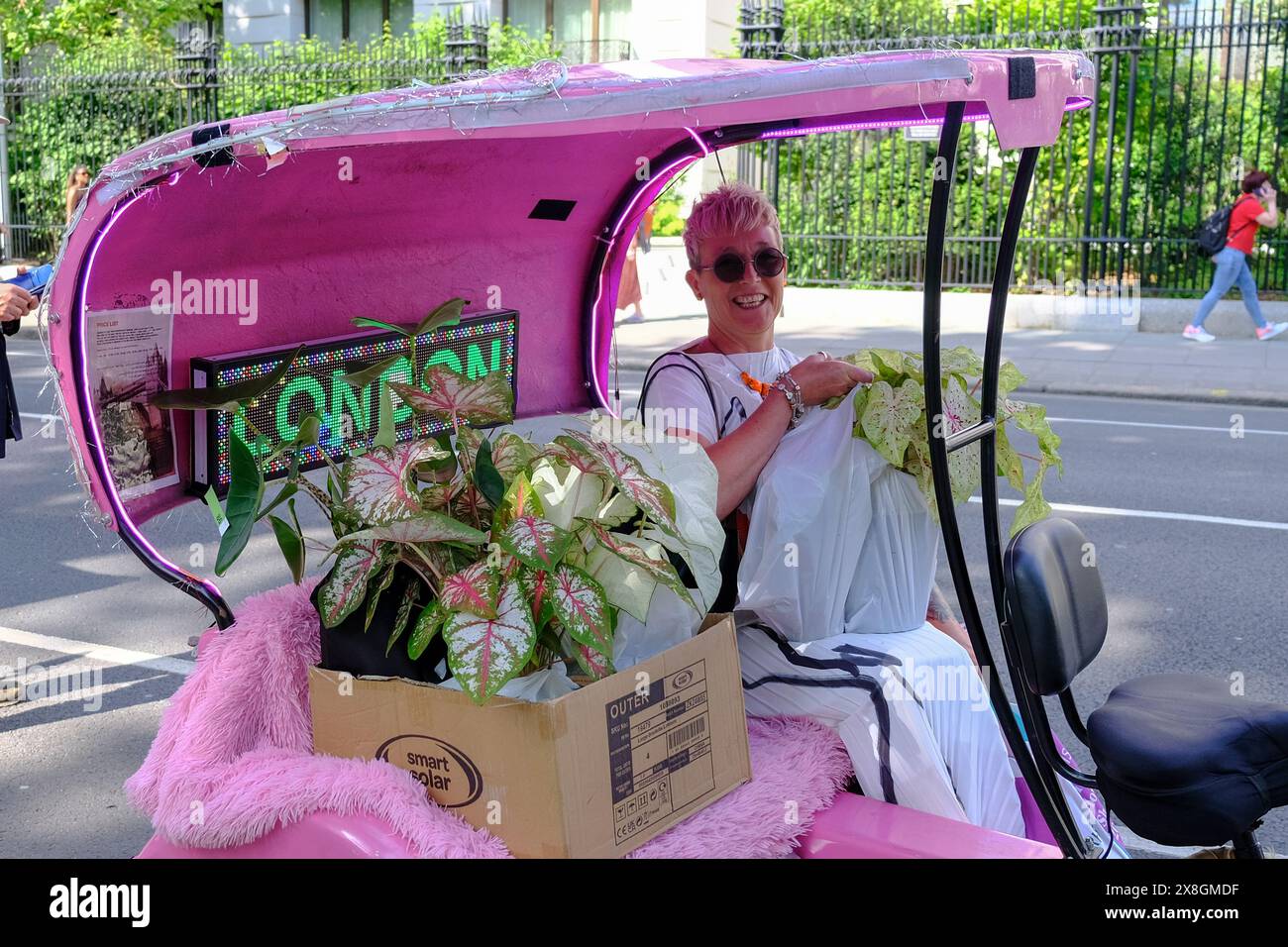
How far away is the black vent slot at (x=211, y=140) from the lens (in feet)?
6.70

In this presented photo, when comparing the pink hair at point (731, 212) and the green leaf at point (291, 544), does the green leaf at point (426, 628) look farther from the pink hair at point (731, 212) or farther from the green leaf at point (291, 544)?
the pink hair at point (731, 212)

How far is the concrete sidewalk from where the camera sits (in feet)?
35.7

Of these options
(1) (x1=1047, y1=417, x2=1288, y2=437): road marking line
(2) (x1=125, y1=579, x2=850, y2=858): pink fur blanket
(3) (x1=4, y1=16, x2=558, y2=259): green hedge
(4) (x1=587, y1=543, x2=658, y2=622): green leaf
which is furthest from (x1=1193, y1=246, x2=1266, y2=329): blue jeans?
(4) (x1=587, y1=543, x2=658, y2=622): green leaf

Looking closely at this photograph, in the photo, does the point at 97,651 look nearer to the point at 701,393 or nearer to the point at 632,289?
the point at 701,393

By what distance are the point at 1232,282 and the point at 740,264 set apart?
36.4ft

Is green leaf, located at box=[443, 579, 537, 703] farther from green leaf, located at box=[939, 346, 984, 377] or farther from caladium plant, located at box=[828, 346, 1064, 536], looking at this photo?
green leaf, located at box=[939, 346, 984, 377]

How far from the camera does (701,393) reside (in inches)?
113

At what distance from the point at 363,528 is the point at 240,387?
19.4 inches

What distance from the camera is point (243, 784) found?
2.12 metres

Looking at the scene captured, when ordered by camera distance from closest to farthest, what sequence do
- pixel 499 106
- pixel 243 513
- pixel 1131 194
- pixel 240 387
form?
1. pixel 499 106
2. pixel 243 513
3. pixel 240 387
4. pixel 1131 194

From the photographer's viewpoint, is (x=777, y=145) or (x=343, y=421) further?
(x=777, y=145)

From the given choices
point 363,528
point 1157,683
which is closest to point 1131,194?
point 1157,683

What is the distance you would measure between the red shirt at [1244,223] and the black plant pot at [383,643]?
12.0 m
